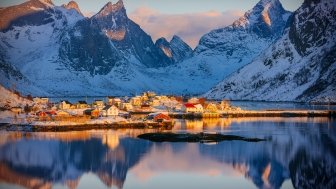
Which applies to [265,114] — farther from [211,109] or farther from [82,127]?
[82,127]

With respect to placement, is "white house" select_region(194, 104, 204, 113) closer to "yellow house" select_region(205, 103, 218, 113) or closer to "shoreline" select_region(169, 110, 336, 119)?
"yellow house" select_region(205, 103, 218, 113)

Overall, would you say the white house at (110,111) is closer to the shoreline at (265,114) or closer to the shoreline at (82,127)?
the shoreline at (82,127)

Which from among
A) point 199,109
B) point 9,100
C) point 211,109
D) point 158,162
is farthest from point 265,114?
point 158,162

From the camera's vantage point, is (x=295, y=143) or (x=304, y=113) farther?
(x=304, y=113)

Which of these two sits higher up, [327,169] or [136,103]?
[136,103]

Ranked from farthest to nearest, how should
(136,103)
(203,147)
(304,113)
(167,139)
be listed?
(136,103)
(304,113)
(167,139)
(203,147)

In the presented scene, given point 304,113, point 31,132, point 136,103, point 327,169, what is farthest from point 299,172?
point 136,103

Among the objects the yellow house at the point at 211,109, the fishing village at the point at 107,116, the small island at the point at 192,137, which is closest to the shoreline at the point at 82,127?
the fishing village at the point at 107,116

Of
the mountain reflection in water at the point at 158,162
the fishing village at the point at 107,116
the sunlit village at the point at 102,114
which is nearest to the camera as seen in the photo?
the mountain reflection in water at the point at 158,162

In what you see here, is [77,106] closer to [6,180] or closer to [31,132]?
[31,132]
